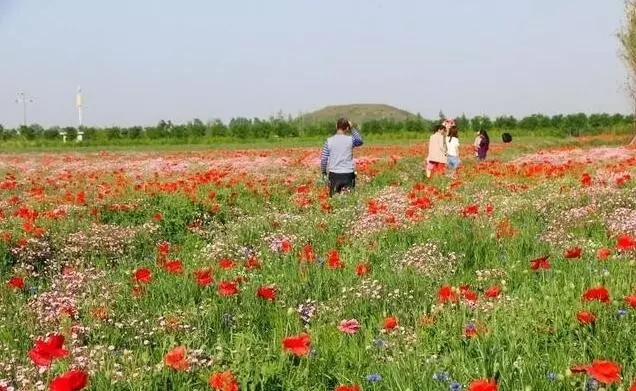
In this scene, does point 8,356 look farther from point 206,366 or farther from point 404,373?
point 404,373

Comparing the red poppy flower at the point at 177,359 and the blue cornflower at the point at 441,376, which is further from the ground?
the red poppy flower at the point at 177,359

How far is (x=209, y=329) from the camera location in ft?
15.3

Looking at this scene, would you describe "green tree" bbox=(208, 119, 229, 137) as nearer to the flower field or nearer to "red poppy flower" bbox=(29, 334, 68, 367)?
the flower field

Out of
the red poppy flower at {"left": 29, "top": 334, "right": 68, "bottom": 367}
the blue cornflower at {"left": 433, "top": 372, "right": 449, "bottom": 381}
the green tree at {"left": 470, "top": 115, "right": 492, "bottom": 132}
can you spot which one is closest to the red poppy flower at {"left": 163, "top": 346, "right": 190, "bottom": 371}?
the red poppy flower at {"left": 29, "top": 334, "right": 68, "bottom": 367}

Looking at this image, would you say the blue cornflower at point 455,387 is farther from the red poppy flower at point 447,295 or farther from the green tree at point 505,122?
the green tree at point 505,122

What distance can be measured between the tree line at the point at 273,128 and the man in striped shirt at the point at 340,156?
199ft

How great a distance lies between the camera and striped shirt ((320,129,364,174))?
41.7ft

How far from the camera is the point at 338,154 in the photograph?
12.8 m

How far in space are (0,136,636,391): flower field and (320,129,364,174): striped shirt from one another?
7.54 feet

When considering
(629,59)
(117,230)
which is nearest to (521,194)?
(117,230)

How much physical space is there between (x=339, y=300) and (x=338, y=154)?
25.7 feet

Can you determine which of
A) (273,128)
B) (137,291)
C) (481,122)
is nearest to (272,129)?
(273,128)

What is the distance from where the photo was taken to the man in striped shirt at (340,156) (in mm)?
12719

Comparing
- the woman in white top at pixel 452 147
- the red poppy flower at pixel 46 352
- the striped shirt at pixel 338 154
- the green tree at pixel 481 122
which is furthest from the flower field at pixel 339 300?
the green tree at pixel 481 122
